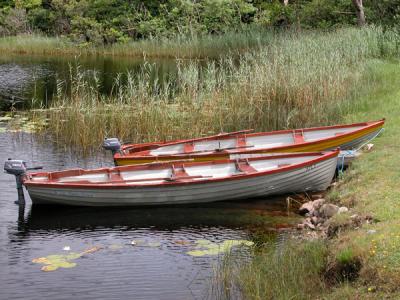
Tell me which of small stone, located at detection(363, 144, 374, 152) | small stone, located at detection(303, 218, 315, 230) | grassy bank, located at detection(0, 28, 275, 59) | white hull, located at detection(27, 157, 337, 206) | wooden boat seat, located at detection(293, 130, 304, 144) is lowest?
small stone, located at detection(303, 218, 315, 230)

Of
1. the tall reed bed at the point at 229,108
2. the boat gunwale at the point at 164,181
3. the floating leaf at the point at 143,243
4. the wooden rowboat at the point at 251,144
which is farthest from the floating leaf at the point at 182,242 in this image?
the tall reed bed at the point at 229,108

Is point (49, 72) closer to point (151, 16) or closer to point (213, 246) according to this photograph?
point (151, 16)

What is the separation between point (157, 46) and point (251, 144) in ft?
62.0

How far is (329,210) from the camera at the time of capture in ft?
30.8

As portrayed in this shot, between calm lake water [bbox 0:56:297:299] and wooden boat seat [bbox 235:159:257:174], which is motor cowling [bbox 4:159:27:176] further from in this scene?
wooden boat seat [bbox 235:159:257:174]

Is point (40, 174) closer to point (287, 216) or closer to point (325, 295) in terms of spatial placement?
point (287, 216)

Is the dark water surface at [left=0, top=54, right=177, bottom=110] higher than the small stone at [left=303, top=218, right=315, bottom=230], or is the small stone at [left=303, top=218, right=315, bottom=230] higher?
the dark water surface at [left=0, top=54, right=177, bottom=110]

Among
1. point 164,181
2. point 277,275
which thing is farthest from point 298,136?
point 277,275

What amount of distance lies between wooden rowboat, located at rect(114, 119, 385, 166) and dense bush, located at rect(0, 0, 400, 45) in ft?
45.0

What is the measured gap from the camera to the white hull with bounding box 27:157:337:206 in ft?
34.5

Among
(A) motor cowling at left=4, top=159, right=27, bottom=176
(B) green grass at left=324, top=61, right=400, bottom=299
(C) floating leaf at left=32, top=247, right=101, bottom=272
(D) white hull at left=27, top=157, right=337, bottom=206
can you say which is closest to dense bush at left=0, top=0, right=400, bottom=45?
(B) green grass at left=324, top=61, right=400, bottom=299

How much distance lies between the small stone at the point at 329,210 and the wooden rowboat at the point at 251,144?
2992mm

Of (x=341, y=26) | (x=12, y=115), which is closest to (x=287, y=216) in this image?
(x=12, y=115)

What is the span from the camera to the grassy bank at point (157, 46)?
2845 cm
